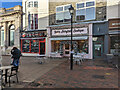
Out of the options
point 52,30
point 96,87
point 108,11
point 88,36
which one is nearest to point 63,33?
point 52,30

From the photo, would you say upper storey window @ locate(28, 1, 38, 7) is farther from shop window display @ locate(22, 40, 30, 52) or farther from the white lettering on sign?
shop window display @ locate(22, 40, 30, 52)

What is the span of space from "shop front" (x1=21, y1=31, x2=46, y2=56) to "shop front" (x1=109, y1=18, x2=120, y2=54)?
8.97 meters

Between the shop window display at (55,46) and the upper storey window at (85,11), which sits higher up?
the upper storey window at (85,11)

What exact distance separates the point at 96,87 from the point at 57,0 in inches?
521

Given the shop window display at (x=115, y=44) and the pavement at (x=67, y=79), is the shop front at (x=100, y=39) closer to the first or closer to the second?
the shop window display at (x=115, y=44)

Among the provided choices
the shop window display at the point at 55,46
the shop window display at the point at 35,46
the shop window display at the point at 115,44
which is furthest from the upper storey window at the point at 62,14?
the shop window display at the point at 115,44

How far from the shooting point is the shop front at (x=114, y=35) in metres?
10.0

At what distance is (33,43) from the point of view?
14.9 metres

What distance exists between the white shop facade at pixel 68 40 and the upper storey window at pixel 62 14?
4.29ft

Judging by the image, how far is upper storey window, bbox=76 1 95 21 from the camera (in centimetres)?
1182

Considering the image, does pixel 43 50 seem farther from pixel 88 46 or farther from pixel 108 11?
pixel 108 11

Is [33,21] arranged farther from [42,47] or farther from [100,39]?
[100,39]

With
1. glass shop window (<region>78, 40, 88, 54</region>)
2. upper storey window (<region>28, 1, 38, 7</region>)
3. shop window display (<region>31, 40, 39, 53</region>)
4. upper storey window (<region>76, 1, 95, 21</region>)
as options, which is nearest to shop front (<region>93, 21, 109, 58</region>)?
glass shop window (<region>78, 40, 88, 54</region>)

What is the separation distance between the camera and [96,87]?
12.5 ft
